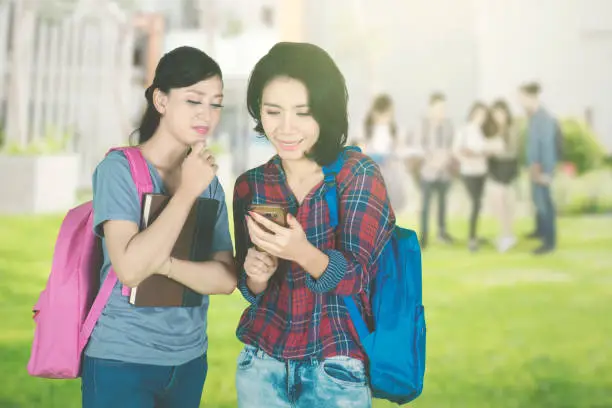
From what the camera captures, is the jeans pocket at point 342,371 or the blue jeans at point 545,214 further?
the blue jeans at point 545,214

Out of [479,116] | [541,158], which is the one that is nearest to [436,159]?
[479,116]

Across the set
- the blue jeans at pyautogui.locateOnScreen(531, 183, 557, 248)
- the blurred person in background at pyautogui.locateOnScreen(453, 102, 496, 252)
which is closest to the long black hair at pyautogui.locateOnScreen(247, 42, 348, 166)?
the blurred person in background at pyautogui.locateOnScreen(453, 102, 496, 252)

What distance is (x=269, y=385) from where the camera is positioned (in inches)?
41.5

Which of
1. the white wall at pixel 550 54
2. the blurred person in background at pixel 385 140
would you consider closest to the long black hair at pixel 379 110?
the blurred person in background at pixel 385 140

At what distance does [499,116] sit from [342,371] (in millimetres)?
2744

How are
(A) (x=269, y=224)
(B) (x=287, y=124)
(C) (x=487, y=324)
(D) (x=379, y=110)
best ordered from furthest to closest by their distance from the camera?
(D) (x=379, y=110) < (C) (x=487, y=324) < (B) (x=287, y=124) < (A) (x=269, y=224)

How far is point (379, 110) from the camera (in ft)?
11.5

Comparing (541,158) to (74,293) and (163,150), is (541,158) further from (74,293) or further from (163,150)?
(74,293)

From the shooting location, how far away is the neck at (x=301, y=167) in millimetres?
1117

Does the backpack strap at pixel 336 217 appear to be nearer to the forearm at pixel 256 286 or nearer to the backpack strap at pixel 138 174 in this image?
the forearm at pixel 256 286

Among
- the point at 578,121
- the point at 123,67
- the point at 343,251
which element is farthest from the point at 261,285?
the point at 578,121

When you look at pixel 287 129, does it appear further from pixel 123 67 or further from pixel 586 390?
pixel 123 67

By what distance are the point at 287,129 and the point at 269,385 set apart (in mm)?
394

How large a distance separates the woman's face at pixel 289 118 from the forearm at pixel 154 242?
0.17 meters
